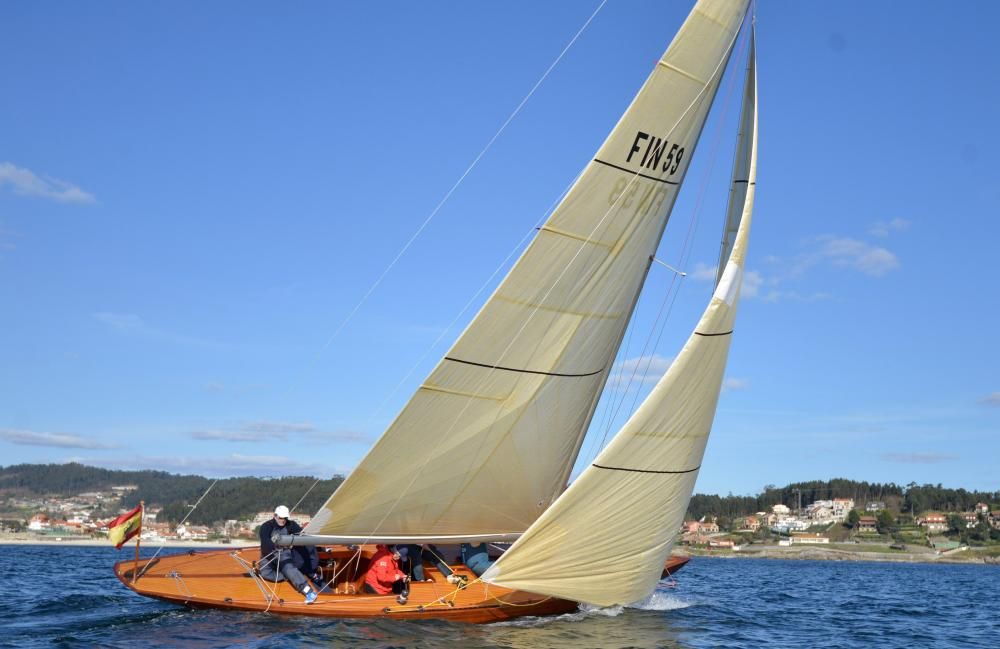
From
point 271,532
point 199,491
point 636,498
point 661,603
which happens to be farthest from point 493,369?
point 199,491

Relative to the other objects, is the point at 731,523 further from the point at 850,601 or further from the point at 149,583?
the point at 149,583

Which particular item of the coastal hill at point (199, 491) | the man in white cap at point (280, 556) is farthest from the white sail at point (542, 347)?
the coastal hill at point (199, 491)

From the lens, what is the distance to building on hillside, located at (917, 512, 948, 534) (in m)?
124

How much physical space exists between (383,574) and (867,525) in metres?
129

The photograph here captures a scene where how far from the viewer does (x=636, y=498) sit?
566 inches

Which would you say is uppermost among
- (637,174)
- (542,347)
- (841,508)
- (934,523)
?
(637,174)

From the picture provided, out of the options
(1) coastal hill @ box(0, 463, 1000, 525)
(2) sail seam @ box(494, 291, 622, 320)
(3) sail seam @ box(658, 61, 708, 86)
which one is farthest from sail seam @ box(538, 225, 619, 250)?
(1) coastal hill @ box(0, 463, 1000, 525)

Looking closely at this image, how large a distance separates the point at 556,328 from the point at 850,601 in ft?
52.5

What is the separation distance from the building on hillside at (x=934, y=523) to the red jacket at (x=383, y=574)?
123 metres

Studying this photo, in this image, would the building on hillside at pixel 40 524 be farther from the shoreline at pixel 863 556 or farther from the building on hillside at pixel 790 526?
the building on hillside at pixel 790 526

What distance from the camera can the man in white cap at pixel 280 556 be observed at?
1504 cm

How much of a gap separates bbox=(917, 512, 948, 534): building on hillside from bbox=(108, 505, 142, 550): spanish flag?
124811mm

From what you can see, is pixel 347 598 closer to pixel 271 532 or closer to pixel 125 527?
pixel 271 532

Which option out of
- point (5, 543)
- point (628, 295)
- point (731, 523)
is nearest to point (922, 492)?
point (731, 523)
